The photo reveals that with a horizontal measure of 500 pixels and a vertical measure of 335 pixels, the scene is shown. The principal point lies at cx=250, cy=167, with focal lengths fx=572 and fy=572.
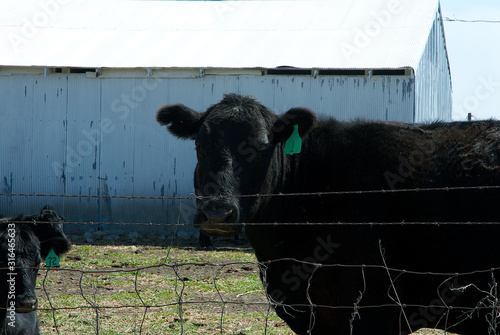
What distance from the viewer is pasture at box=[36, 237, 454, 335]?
6344 millimetres

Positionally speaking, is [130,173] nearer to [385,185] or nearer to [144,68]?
[144,68]

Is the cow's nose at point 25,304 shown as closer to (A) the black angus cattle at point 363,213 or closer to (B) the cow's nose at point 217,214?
(A) the black angus cattle at point 363,213

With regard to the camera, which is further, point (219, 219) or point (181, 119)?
point (181, 119)

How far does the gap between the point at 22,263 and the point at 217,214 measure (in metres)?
2.64

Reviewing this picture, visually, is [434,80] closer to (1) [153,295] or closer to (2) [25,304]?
(1) [153,295]

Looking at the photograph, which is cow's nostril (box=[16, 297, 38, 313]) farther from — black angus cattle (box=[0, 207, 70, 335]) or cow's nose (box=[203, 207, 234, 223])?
cow's nose (box=[203, 207, 234, 223])

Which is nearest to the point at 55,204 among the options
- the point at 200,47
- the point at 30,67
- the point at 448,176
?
the point at 30,67

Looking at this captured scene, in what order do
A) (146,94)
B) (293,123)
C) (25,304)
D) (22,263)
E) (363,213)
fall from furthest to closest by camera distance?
(146,94)
(22,263)
(25,304)
(293,123)
(363,213)

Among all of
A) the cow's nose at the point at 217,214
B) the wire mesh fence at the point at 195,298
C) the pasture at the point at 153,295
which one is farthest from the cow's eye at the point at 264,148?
the pasture at the point at 153,295

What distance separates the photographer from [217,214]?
4.22m

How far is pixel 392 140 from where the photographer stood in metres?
4.66

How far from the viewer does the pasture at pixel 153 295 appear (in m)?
6.34

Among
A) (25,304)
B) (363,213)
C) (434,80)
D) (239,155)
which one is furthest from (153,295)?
(434,80)

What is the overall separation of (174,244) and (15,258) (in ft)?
25.4
